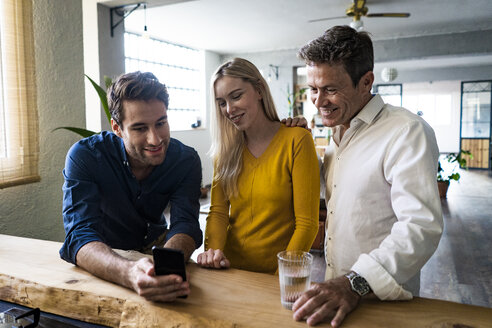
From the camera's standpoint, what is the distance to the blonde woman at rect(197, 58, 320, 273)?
4.89 feet

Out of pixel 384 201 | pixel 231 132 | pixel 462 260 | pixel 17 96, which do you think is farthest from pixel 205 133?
pixel 384 201

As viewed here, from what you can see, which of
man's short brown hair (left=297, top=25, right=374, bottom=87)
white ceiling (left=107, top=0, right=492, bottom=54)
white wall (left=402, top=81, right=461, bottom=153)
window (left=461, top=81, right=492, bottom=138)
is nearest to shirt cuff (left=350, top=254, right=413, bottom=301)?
man's short brown hair (left=297, top=25, right=374, bottom=87)

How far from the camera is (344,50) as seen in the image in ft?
4.08

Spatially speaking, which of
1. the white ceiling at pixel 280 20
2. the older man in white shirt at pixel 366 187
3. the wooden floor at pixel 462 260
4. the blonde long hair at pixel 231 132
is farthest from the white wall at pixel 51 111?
the white ceiling at pixel 280 20

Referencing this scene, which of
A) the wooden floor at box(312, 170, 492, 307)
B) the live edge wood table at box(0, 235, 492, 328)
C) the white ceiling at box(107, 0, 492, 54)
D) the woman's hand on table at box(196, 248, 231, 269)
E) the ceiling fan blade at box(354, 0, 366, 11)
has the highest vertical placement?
the white ceiling at box(107, 0, 492, 54)

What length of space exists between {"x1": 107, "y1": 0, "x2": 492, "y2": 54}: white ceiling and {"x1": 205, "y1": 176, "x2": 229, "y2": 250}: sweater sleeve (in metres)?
4.06

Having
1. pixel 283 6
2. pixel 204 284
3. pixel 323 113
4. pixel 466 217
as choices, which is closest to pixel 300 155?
pixel 323 113

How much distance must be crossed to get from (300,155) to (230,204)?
335 mm

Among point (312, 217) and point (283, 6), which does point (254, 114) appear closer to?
point (312, 217)

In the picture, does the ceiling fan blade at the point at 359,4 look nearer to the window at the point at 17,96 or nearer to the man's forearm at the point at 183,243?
the window at the point at 17,96

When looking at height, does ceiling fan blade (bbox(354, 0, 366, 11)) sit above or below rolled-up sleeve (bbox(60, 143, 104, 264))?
above

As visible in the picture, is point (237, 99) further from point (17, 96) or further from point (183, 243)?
point (17, 96)

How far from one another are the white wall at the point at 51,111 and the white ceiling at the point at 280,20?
262cm

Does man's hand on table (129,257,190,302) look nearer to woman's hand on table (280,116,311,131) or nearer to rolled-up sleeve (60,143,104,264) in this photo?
rolled-up sleeve (60,143,104,264)
